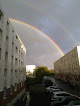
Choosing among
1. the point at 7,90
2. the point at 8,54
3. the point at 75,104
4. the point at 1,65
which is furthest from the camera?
the point at 8,54

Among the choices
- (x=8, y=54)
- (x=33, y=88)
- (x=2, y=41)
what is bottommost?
(x=33, y=88)

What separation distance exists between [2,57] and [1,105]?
230 inches

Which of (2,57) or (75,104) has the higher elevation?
(2,57)

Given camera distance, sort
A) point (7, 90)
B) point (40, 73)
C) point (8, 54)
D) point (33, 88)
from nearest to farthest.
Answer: point (7, 90), point (8, 54), point (33, 88), point (40, 73)

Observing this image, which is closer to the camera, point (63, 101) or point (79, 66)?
point (63, 101)


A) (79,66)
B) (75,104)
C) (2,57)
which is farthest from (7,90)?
(79,66)

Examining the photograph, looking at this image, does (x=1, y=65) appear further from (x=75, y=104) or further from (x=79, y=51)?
(x=79, y=51)

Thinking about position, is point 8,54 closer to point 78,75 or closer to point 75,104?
point 75,104

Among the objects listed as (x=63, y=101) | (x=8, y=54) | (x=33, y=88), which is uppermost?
(x=8, y=54)

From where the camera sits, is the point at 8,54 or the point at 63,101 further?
the point at 8,54

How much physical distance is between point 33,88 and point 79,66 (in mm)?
18123

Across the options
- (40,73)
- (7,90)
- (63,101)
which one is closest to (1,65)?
(7,90)

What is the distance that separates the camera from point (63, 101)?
13.4 meters

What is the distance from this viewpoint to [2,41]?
1303 centimetres
